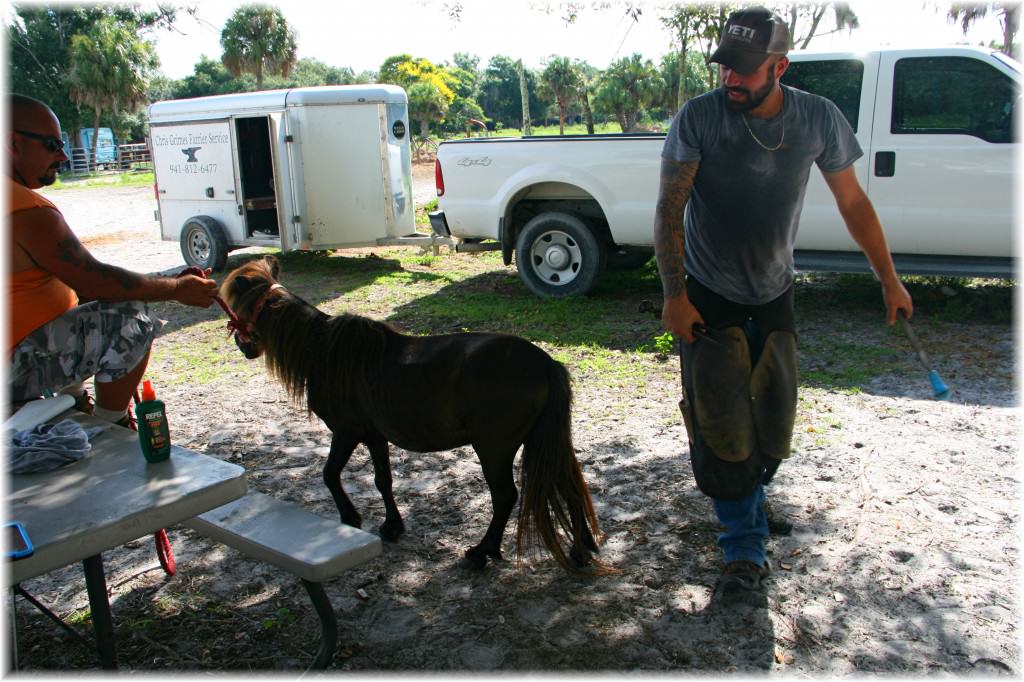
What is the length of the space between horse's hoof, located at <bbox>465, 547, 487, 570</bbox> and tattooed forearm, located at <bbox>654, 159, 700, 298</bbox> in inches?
52.8

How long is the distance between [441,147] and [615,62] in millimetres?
40643

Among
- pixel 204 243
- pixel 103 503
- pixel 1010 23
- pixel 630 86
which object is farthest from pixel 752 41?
pixel 630 86

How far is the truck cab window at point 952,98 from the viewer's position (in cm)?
663

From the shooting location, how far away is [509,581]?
3307 mm

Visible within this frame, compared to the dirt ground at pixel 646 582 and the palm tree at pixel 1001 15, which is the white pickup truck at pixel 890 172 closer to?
the dirt ground at pixel 646 582

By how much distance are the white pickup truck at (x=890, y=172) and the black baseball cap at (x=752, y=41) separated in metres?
4.42

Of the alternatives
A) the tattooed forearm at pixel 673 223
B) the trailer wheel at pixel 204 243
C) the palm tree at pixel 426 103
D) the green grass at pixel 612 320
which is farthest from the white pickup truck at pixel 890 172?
the palm tree at pixel 426 103

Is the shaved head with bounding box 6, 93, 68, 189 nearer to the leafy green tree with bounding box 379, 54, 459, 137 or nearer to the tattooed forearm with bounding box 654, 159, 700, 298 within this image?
the tattooed forearm with bounding box 654, 159, 700, 298

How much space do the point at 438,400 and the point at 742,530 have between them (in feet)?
4.32

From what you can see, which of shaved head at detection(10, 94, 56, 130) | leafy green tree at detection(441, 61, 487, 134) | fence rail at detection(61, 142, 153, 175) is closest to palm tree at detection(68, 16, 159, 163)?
fence rail at detection(61, 142, 153, 175)

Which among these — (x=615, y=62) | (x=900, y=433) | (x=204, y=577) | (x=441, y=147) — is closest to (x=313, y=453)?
(x=204, y=577)

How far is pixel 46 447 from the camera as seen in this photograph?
270cm

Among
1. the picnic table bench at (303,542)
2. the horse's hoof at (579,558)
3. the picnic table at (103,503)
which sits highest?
the picnic table at (103,503)

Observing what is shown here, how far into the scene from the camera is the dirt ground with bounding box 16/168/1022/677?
2.79 meters
